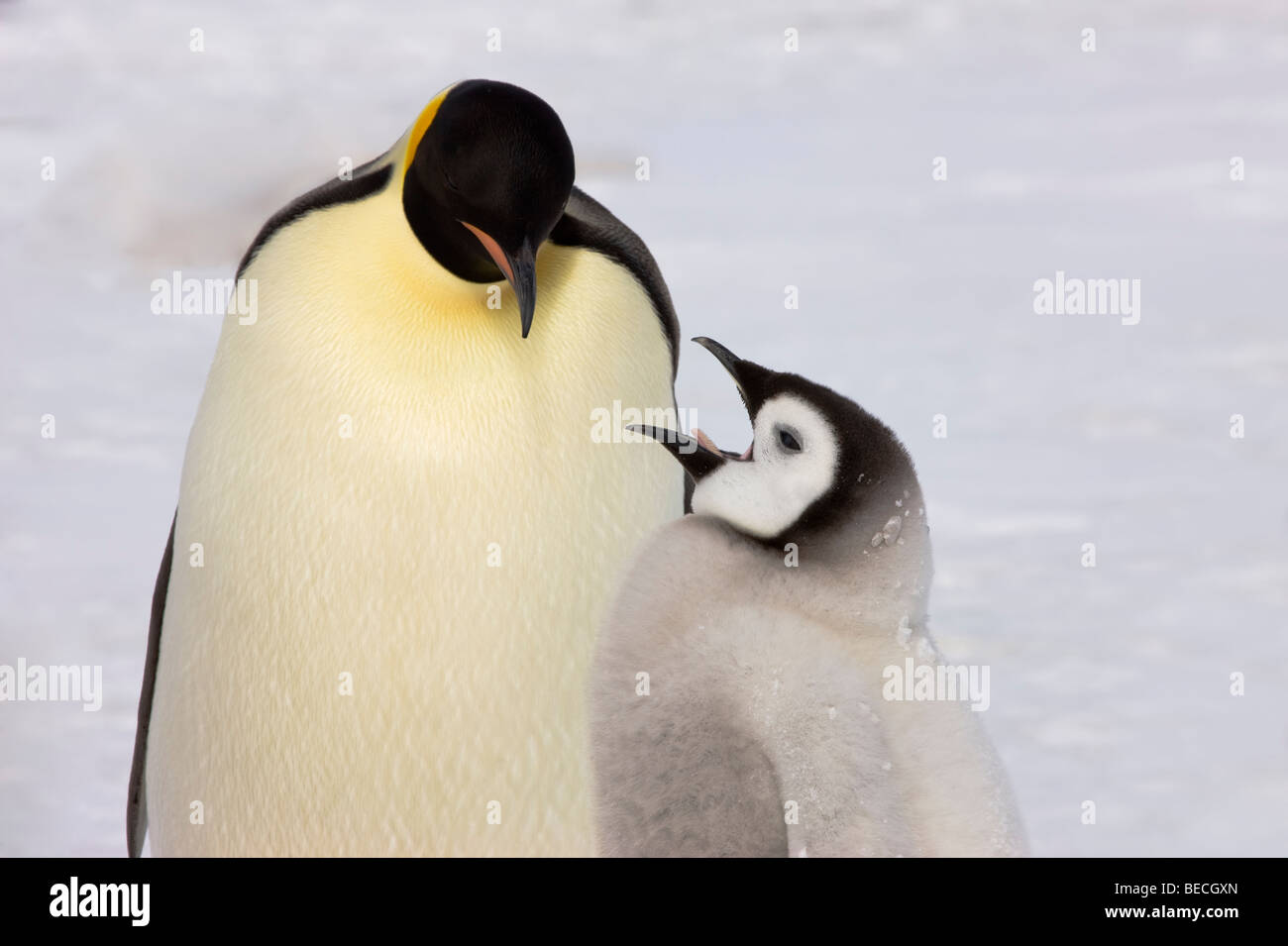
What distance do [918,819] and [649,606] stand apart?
0.84 feet

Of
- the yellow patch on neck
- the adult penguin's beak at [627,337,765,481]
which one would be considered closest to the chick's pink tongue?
the adult penguin's beak at [627,337,765,481]

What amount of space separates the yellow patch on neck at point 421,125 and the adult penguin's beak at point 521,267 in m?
0.12

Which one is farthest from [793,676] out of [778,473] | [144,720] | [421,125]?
[144,720]

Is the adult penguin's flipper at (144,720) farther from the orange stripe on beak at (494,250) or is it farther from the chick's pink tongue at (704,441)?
the chick's pink tongue at (704,441)

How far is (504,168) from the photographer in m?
1.22

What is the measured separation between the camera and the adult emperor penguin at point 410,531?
1.36m

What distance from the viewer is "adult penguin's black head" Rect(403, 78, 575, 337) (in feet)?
4.00

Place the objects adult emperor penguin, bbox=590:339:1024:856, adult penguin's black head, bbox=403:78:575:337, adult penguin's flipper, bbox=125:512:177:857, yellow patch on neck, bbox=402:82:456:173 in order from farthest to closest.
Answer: adult penguin's flipper, bbox=125:512:177:857, yellow patch on neck, bbox=402:82:456:173, adult penguin's black head, bbox=403:78:575:337, adult emperor penguin, bbox=590:339:1024:856

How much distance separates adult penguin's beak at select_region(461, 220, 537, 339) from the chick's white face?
0.22 m

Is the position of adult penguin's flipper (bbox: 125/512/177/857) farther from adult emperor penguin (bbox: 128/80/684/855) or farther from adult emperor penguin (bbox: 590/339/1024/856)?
adult emperor penguin (bbox: 590/339/1024/856)
